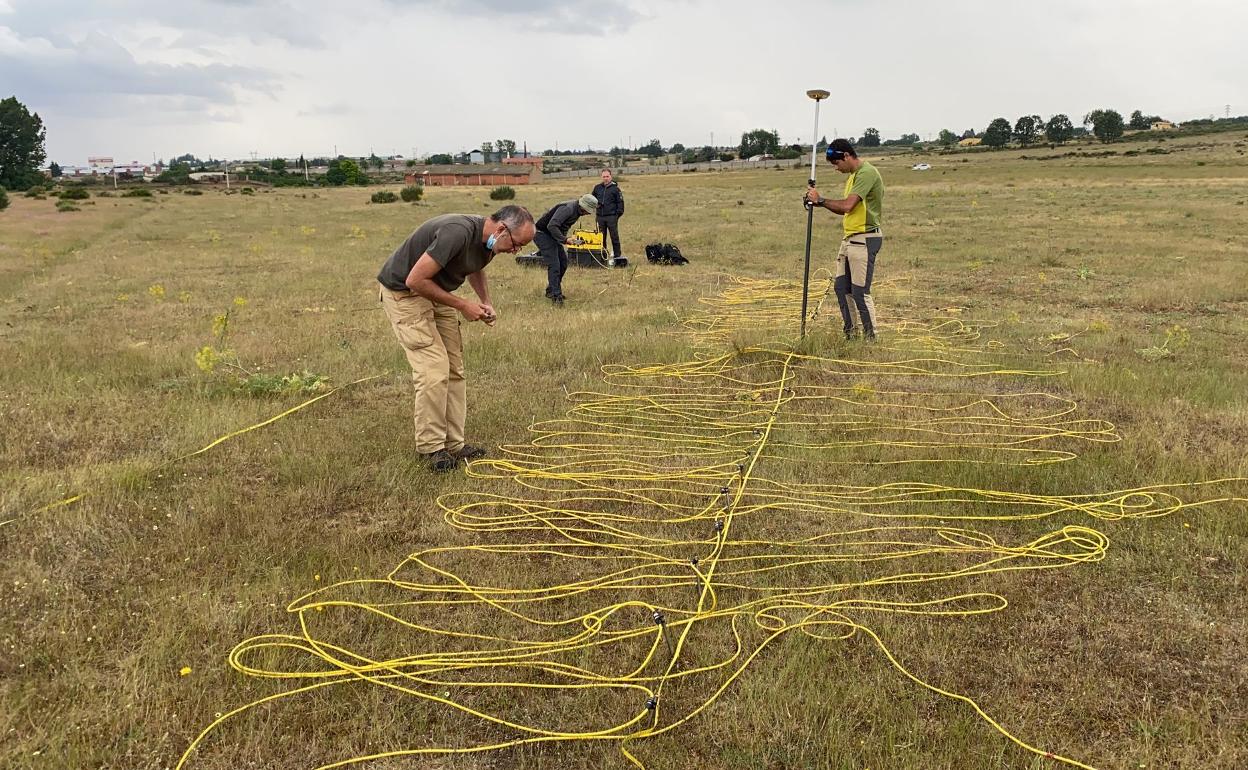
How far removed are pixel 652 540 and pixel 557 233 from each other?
6566 mm

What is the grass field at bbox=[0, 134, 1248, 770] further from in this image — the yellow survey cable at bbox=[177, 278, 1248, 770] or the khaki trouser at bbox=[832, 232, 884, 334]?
the khaki trouser at bbox=[832, 232, 884, 334]

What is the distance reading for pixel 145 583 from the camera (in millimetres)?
3314

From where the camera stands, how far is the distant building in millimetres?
73000

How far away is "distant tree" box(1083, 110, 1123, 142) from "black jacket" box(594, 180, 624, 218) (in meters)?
104

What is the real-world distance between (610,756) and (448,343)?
297 cm

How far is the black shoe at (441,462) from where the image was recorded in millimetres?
4570

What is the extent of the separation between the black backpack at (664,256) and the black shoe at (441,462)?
9.18 m

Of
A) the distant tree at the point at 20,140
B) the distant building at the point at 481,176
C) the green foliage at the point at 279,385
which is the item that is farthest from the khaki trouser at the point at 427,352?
the distant tree at the point at 20,140

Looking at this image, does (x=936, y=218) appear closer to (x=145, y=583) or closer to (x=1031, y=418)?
(x=1031, y=418)

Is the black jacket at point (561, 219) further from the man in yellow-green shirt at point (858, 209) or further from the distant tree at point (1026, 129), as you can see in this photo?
the distant tree at point (1026, 129)

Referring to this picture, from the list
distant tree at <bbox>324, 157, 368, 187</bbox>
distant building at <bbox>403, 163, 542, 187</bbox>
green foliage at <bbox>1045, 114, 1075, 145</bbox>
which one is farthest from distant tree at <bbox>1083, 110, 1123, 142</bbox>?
distant tree at <bbox>324, 157, 368, 187</bbox>

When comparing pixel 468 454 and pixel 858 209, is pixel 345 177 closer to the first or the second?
pixel 858 209

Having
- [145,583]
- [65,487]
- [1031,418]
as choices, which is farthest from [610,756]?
[1031,418]

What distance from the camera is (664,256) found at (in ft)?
43.8
